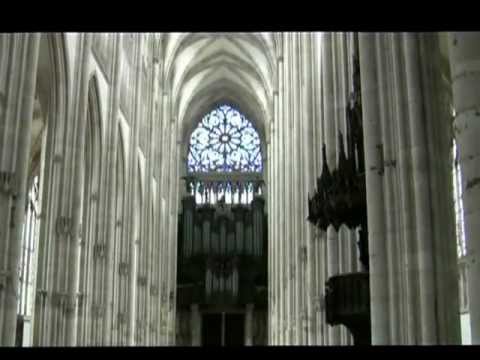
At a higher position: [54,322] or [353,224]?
[353,224]

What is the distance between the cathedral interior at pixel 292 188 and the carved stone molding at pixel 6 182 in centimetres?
4

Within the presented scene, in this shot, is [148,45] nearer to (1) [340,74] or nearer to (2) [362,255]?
(1) [340,74]

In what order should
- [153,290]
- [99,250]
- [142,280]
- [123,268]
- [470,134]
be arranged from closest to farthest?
[470,134] → [99,250] → [123,268] → [142,280] → [153,290]

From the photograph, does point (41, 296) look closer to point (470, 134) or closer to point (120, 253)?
point (120, 253)

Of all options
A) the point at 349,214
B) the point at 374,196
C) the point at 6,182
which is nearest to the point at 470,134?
the point at 374,196

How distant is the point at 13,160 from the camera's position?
57.7 ft

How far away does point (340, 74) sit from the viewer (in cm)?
Answer: 2202

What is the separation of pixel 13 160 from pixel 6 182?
26.9 inches

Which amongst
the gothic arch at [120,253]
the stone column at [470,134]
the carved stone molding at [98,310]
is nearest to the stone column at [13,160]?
the carved stone molding at [98,310]

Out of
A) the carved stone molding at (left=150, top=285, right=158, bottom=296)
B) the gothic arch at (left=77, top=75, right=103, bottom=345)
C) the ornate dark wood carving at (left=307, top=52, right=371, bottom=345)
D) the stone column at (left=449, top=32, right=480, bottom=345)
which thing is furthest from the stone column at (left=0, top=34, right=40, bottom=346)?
the carved stone molding at (left=150, top=285, right=158, bottom=296)

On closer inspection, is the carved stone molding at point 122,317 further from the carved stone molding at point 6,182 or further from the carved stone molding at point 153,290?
the carved stone molding at point 6,182
